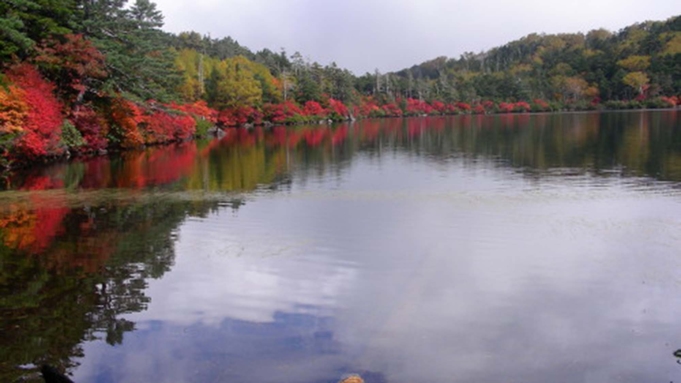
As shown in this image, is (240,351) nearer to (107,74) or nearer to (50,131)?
(50,131)

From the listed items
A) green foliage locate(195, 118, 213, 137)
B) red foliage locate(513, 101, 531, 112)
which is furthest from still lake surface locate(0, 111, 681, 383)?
red foliage locate(513, 101, 531, 112)

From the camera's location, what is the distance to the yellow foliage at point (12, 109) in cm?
2217

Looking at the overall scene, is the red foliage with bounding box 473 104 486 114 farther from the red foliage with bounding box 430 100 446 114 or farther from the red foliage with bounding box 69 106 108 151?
the red foliage with bounding box 69 106 108 151

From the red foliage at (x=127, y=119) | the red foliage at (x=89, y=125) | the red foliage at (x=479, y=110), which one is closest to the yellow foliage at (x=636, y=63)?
→ the red foliage at (x=479, y=110)

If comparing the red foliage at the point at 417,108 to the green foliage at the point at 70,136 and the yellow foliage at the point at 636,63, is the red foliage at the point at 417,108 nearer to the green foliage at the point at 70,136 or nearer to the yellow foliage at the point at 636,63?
the yellow foliage at the point at 636,63

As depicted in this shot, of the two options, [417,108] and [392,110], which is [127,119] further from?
[417,108]

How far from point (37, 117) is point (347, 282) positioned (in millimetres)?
20131

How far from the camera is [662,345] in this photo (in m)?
6.63

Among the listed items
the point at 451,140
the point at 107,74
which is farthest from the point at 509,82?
the point at 107,74

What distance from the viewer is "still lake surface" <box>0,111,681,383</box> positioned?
6406 millimetres

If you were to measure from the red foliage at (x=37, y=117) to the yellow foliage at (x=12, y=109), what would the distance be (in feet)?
1.42

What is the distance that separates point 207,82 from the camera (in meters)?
69.2

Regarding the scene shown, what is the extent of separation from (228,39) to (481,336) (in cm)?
12036

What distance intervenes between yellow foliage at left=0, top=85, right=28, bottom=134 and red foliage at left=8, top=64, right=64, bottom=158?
Result: 1.42 ft
